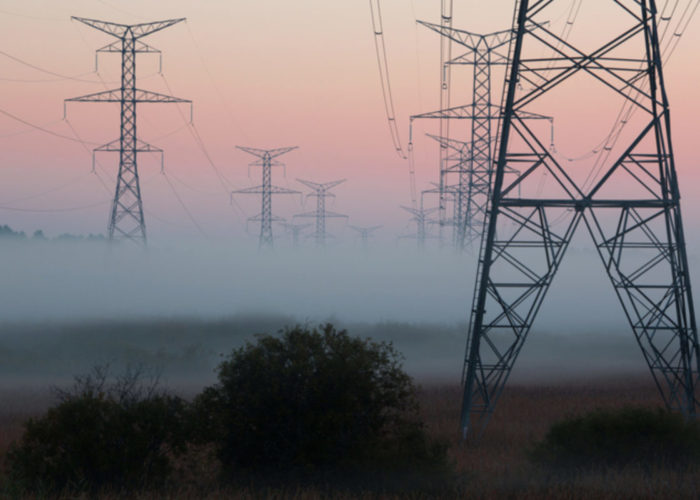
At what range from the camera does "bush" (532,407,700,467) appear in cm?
2362

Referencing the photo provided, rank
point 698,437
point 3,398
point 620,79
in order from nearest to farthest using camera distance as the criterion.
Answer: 1. point 698,437
2. point 620,79
3. point 3,398

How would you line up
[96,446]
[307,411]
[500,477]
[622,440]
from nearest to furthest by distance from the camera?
[96,446] < [307,411] < [500,477] < [622,440]

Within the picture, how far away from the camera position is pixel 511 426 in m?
31.7

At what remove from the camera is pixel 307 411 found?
19.9 m

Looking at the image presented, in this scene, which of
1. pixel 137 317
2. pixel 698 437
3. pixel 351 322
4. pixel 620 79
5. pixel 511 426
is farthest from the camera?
pixel 351 322

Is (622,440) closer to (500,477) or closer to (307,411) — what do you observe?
(500,477)

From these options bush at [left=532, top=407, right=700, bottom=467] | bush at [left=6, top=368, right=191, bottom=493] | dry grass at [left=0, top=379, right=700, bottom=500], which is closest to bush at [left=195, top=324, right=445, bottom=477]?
dry grass at [left=0, top=379, right=700, bottom=500]

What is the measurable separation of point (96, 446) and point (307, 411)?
4.51 metres

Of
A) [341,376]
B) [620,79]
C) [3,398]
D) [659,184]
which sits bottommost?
[3,398]

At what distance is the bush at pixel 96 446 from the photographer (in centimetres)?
1941

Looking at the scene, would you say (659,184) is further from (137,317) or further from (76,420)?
(137,317)

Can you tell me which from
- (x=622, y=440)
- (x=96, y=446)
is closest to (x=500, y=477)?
(x=622, y=440)

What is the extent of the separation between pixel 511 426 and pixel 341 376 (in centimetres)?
1351

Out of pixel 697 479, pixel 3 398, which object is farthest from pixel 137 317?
pixel 697 479
